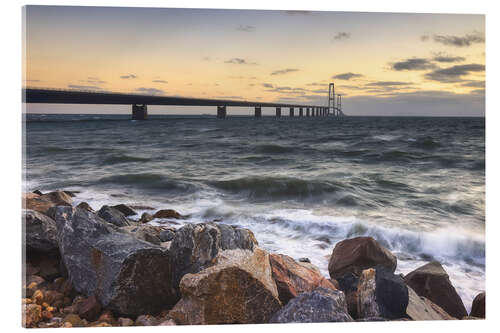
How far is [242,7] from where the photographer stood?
3699 mm

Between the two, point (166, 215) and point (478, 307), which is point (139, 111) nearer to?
point (166, 215)

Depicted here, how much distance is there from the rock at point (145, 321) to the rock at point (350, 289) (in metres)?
1.66

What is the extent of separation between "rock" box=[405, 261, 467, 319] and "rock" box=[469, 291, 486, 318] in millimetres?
123

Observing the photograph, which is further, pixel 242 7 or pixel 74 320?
pixel 242 7

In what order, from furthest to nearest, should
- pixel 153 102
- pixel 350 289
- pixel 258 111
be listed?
pixel 258 111 < pixel 153 102 < pixel 350 289

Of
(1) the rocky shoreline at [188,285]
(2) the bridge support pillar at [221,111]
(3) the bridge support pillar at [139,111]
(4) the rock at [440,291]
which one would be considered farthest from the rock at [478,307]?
(3) the bridge support pillar at [139,111]

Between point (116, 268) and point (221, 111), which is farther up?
point (221, 111)

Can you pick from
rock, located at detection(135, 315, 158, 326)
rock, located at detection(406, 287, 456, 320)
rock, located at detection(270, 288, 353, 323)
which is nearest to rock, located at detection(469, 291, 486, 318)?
rock, located at detection(406, 287, 456, 320)

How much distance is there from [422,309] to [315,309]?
1.11 m

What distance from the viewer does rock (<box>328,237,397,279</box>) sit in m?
3.45

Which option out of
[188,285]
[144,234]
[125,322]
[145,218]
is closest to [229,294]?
[188,285]

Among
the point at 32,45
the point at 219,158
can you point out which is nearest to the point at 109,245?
the point at 32,45

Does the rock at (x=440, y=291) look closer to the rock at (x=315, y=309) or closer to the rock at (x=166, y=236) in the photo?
the rock at (x=315, y=309)

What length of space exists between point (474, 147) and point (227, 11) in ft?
11.6
